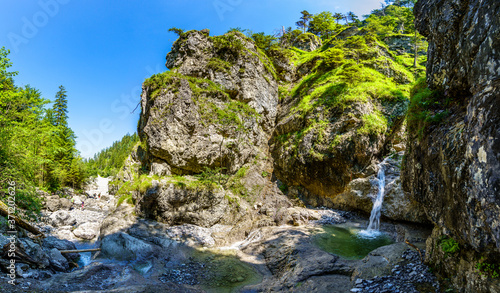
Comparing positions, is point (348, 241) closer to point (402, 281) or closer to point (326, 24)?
point (402, 281)

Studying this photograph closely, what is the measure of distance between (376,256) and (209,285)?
21.4ft

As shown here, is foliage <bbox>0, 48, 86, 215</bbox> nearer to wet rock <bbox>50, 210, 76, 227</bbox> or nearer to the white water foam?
wet rock <bbox>50, 210, 76, 227</bbox>

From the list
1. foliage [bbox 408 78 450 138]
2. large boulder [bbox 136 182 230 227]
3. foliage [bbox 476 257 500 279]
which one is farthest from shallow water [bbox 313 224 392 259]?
large boulder [bbox 136 182 230 227]

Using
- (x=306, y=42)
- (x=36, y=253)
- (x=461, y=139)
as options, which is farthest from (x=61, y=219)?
(x=306, y=42)

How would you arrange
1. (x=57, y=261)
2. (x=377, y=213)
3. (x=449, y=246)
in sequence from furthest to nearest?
(x=377, y=213)
(x=57, y=261)
(x=449, y=246)

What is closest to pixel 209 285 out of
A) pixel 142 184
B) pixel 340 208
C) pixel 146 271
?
pixel 146 271

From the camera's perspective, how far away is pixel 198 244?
1258cm

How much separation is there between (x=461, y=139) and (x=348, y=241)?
8.51 meters

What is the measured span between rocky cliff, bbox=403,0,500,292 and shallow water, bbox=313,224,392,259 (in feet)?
13.1

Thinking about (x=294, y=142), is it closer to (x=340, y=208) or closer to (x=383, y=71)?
(x=340, y=208)

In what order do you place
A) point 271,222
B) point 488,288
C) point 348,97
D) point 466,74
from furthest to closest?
point 348,97
point 271,222
point 466,74
point 488,288

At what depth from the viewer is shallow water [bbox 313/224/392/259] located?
1013 centimetres

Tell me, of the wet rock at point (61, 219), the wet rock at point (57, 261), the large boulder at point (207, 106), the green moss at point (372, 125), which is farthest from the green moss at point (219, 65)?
the wet rock at point (57, 261)

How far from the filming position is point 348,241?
38.4 ft
